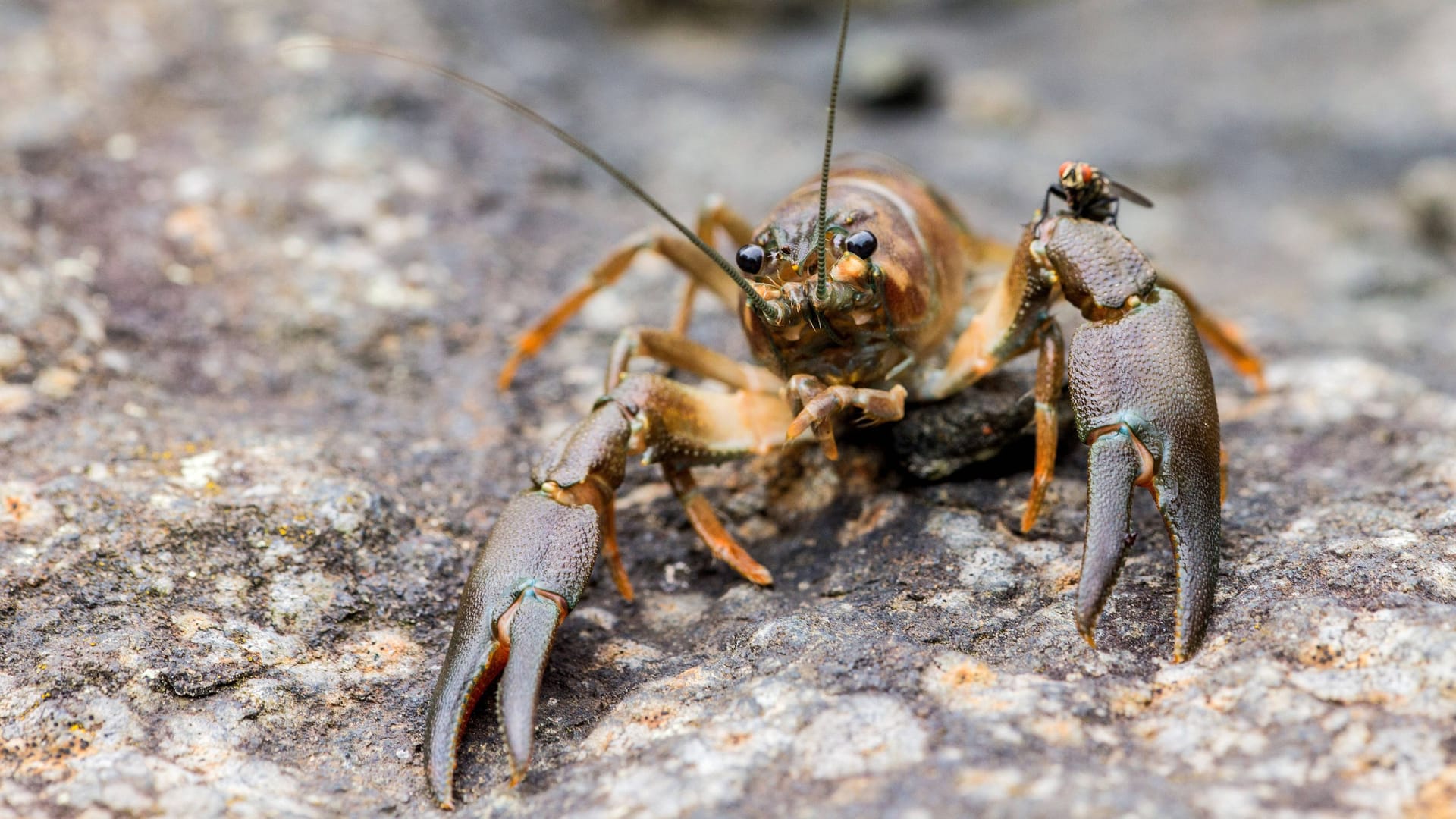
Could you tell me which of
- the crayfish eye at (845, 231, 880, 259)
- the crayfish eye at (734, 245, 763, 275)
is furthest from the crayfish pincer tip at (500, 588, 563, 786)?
the crayfish eye at (845, 231, 880, 259)

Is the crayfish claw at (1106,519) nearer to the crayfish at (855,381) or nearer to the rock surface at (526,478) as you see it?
the crayfish at (855,381)

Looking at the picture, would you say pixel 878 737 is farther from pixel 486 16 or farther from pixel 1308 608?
pixel 486 16

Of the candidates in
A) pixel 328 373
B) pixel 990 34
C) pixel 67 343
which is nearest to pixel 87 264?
pixel 67 343

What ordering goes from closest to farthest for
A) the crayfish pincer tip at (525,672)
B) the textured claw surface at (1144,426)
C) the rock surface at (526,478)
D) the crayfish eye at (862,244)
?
the rock surface at (526,478)
the crayfish pincer tip at (525,672)
the textured claw surface at (1144,426)
the crayfish eye at (862,244)

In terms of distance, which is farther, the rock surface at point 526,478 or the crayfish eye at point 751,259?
the crayfish eye at point 751,259

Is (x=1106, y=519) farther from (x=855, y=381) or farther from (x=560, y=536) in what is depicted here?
(x=560, y=536)

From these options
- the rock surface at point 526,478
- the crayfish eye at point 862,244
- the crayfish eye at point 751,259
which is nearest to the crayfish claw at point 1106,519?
the rock surface at point 526,478
